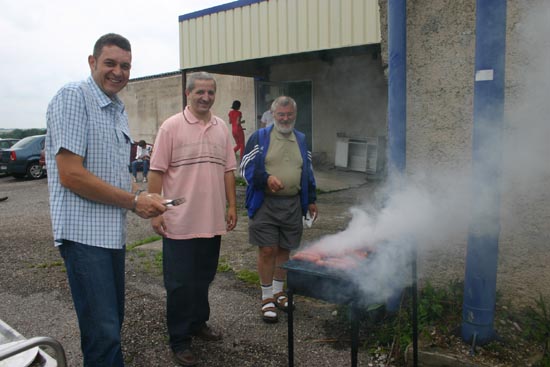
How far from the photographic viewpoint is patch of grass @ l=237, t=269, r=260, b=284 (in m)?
4.68

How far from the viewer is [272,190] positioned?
11.9 ft

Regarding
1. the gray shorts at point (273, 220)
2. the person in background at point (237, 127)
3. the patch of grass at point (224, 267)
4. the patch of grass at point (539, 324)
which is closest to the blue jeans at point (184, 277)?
the gray shorts at point (273, 220)

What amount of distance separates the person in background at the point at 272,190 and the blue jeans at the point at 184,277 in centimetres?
60

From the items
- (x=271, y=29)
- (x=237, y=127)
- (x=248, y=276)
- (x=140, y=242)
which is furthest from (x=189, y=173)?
(x=237, y=127)

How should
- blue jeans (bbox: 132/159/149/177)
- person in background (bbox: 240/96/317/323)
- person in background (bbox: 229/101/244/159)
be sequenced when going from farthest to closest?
blue jeans (bbox: 132/159/149/177), person in background (bbox: 229/101/244/159), person in background (bbox: 240/96/317/323)

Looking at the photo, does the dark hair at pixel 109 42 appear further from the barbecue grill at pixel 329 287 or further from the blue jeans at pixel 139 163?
the blue jeans at pixel 139 163

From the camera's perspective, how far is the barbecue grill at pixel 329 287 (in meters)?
2.47

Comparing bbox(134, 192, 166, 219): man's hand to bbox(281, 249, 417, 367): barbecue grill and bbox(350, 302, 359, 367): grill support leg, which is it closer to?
bbox(281, 249, 417, 367): barbecue grill

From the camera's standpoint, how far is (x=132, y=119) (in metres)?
18.1

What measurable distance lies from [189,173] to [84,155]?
977 mm

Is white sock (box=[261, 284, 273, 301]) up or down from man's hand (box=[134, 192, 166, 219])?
down

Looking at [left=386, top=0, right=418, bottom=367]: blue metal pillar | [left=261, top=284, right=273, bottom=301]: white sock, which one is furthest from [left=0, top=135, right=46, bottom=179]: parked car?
[left=386, top=0, right=418, bottom=367]: blue metal pillar

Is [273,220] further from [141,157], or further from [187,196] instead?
[141,157]

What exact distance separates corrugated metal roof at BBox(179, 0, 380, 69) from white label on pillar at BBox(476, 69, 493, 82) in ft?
14.8
